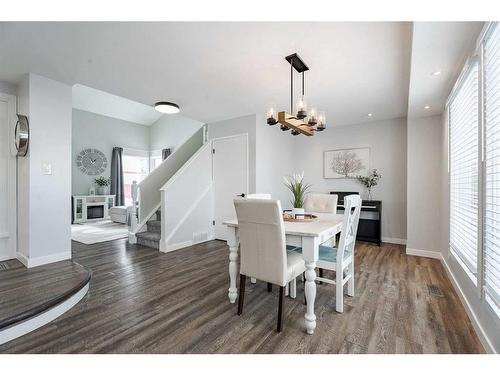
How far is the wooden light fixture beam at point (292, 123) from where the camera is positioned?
2.26 metres

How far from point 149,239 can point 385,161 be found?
15.3ft

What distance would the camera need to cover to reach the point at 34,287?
2.17 metres

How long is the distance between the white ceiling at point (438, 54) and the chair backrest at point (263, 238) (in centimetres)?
162

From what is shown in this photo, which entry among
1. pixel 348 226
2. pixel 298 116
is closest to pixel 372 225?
pixel 348 226

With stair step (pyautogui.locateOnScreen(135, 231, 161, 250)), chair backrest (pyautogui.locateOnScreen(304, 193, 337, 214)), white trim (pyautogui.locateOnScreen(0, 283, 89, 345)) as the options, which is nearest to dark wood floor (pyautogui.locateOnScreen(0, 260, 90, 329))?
white trim (pyautogui.locateOnScreen(0, 283, 89, 345))

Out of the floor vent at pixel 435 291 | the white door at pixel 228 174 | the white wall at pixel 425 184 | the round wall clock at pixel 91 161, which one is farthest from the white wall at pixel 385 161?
the round wall clock at pixel 91 161

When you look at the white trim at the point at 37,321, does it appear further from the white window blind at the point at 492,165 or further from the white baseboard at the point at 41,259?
the white window blind at the point at 492,165

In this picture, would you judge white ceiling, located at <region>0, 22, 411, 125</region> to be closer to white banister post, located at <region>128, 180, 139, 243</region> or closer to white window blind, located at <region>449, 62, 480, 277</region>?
white window blind, located at <region>449, 62, 480, 277</region>

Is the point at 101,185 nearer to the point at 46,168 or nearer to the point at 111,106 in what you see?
the point at 111,106

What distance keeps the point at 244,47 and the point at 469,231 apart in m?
2.66

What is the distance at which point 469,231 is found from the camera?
84.7 inches

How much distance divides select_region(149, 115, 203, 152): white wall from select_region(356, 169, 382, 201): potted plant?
4.85 meters

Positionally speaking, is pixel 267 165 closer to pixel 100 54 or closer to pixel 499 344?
pixel 100 54
